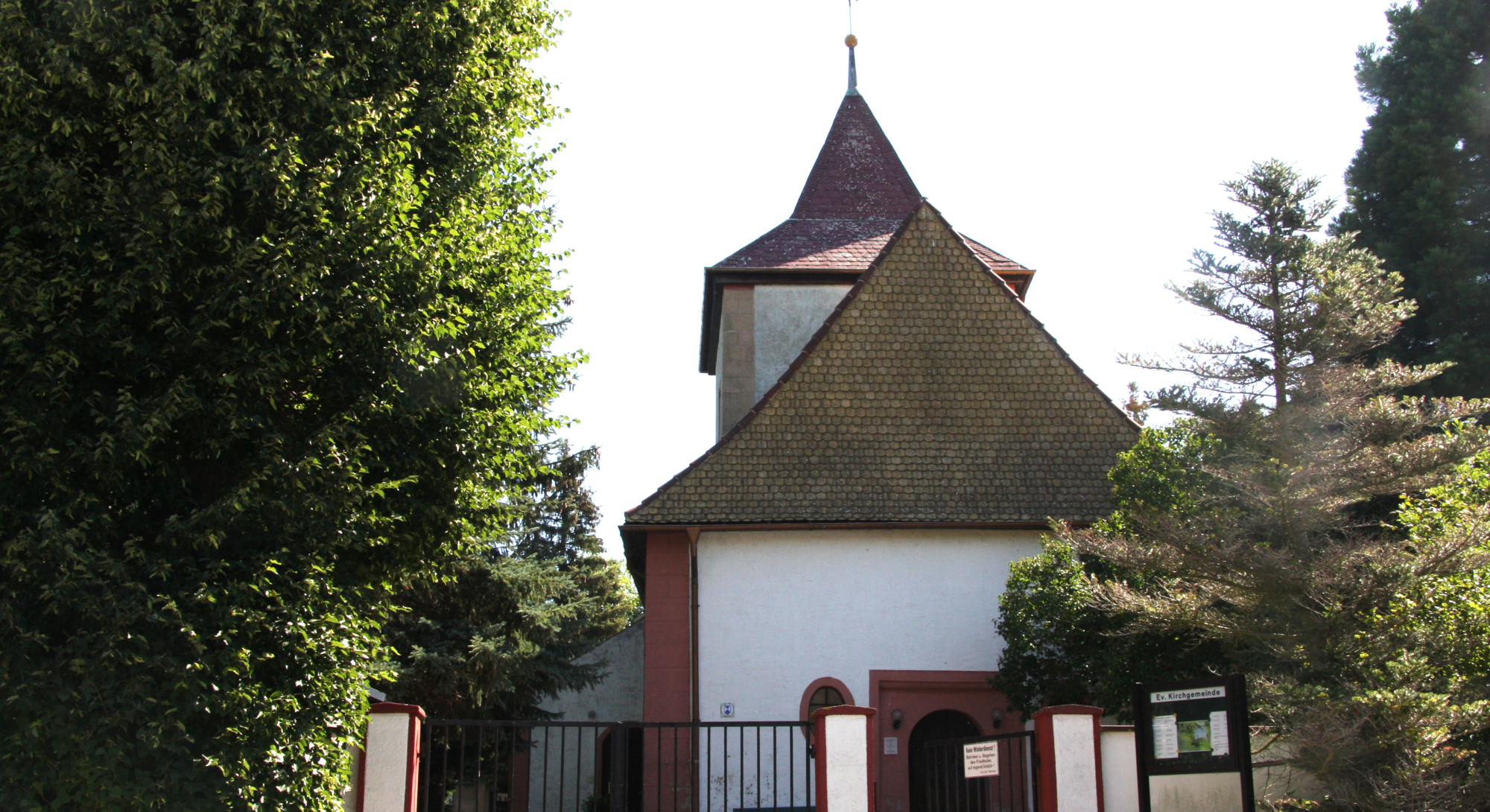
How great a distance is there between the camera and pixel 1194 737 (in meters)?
8.23

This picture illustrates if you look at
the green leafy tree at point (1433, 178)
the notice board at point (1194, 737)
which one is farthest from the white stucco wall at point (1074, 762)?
the green leafy tree at point (1433, 178)

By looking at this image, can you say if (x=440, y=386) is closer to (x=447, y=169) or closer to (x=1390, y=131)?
(x=447, y=169)

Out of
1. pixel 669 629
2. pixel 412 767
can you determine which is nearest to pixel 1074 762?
pixel 412 767

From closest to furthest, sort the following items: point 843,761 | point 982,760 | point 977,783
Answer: point 982,760, point 843,761, point 977,783

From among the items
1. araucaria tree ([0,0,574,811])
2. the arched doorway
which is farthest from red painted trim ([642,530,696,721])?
araucaria tree ([0,0,574,811])

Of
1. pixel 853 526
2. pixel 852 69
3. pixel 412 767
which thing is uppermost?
pixel 852 69

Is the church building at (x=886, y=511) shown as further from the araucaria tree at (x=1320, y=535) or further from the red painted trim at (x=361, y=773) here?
the red painted trim at (x=361, y=773)

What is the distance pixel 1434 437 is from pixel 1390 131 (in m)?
16.6

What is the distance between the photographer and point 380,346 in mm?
8562

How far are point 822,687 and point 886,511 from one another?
242 centimetres

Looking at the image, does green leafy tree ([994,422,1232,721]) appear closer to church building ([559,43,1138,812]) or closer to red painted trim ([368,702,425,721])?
church building ([559,43,1138,812])

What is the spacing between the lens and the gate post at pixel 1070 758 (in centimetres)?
980

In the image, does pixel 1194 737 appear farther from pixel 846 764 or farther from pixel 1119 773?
pixel 846 764

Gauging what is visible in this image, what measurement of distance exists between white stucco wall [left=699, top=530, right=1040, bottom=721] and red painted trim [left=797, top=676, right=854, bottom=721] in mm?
69
